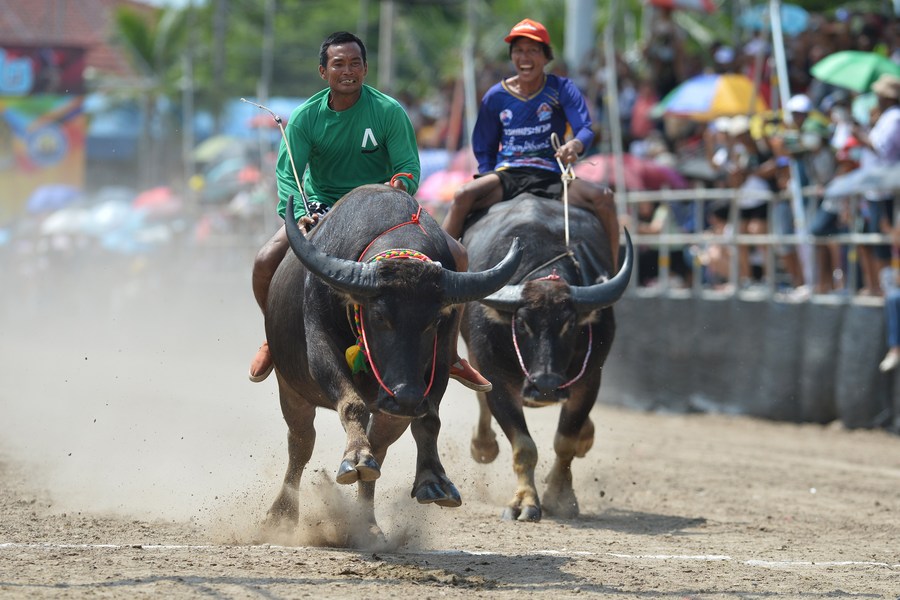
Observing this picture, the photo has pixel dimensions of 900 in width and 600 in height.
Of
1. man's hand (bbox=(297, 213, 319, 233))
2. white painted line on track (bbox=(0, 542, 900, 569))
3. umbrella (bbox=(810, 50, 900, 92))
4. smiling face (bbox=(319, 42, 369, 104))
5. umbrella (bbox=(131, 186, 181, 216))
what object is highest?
umbrella (bbox=(131, 186, 181, 216))

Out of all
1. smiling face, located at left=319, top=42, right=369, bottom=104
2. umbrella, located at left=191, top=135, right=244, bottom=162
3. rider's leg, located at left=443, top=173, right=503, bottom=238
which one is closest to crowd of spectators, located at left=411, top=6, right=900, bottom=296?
rider's leg, located at left=443, top=173, right=503, bottom=238

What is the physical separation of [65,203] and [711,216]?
2142 centimetres

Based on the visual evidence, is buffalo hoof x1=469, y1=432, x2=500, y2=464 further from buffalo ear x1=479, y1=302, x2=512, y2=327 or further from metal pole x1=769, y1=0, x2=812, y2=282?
metal pole x1=769, y1=0, x2=812, y2=282

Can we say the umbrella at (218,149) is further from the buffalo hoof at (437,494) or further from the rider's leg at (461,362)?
the buffalo hoof at (437,494)

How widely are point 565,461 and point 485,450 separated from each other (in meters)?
0.81

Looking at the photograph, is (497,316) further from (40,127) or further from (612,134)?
(40,127)

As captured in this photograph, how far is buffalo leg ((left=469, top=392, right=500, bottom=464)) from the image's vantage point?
927cm

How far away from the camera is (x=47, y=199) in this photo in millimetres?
32219

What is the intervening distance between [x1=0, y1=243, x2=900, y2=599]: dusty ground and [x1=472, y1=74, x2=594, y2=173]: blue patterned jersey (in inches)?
91.8

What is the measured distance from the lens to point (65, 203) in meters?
32.8

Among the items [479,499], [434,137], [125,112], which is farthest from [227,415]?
[125,112]

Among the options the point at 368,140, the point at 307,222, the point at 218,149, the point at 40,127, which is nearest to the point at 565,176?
the point at 368,140

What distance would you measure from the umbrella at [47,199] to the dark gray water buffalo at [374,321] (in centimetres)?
2615

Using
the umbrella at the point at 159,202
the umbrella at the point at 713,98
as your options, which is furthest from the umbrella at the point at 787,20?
the umbrella at the point at 159,202
